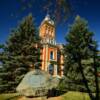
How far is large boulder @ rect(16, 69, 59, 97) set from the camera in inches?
465

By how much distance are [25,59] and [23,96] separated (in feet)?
22.1

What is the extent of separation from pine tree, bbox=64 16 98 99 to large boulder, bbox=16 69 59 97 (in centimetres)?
652

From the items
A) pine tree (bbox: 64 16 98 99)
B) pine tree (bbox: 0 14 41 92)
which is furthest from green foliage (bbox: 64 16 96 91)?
pine tree (bbox: 0 14 41 92)

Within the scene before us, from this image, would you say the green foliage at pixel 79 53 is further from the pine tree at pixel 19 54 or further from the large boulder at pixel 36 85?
the large boulder at pixel 36 85

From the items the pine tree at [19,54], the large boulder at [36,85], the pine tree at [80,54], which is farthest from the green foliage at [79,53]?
the large boulder at [36,85]

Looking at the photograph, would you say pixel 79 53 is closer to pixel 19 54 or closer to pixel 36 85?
pixel 19 54

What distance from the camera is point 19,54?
19625 mm

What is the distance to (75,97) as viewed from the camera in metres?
12.3

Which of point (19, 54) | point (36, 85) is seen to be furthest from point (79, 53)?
point (36, 85)

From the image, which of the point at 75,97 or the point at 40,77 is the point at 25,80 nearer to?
the point at 40,77

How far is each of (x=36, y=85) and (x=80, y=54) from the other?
9.59 metres

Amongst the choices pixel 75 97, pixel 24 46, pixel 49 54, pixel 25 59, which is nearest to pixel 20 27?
pixel 24 46

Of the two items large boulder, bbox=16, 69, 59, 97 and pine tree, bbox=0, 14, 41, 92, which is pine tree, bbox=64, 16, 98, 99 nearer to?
pine tree, bbox=0, 14, 41, 92

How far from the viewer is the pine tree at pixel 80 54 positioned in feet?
62.1
